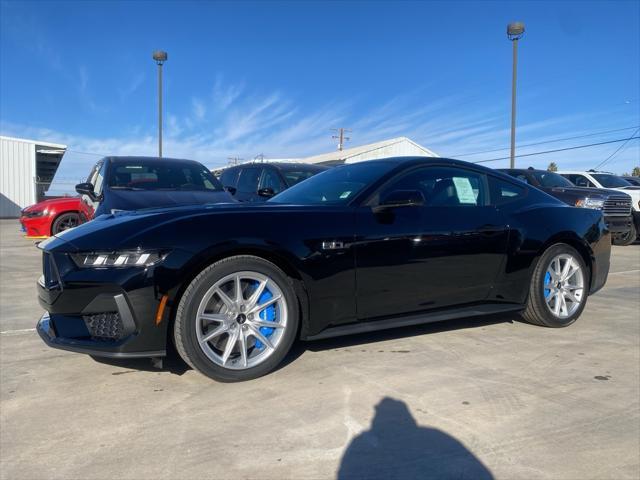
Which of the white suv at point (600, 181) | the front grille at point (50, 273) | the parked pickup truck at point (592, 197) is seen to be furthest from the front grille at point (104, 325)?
the white suv at point (600, 181)

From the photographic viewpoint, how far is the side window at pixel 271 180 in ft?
26.7

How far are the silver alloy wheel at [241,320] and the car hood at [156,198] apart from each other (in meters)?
2.89

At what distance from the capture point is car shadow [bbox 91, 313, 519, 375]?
132 inches

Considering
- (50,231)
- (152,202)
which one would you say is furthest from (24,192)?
(152,202)

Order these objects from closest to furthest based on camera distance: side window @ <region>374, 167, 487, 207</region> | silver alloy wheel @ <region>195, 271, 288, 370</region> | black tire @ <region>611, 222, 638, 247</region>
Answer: silver alloy wheel @ <region>195, 271, 288, 370</region> < side window @ <region>374, 167, 487, 207</region> < black tire @ <region>611, 222, 638, 247</region>

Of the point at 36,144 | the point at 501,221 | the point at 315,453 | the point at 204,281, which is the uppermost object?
the point at 36,144

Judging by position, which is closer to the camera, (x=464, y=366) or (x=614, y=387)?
(x=614, y=387)

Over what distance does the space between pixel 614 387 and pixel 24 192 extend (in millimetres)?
32260

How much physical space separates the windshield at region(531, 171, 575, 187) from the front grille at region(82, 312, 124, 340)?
10379 millimetres

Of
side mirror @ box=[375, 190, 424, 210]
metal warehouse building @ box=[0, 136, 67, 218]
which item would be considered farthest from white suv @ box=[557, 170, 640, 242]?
metal warehouse building @ box=[0, 136, 67, 218]

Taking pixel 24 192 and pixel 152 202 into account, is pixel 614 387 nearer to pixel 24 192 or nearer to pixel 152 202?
pixel 152 202

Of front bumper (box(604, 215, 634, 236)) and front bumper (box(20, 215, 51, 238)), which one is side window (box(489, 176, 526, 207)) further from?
front bumper (box(20, 215, 51, 238))

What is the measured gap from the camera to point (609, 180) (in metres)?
13.4

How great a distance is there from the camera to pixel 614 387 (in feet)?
10.3
